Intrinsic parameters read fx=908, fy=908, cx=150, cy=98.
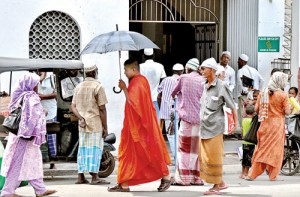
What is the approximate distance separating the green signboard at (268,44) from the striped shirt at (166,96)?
3920 mm

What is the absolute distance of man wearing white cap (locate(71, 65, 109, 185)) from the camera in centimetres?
1308

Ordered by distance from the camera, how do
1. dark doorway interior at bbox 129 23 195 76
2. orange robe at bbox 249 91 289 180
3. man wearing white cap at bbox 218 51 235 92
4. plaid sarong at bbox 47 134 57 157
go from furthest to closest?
1. dark doorway interior at bbox 129 23 195 76
2. man wearing white cap at bbox 218 51 235 92
3. plaid sarong at bbox 47 134 57 157
4. orange robe at bbox 249 91 289 180

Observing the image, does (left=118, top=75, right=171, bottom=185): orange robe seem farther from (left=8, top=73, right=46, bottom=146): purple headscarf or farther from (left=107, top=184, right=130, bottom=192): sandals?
(left=8, top=73, right=46, bottom=146): purple headscarf

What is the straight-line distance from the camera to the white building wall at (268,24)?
19.4 m

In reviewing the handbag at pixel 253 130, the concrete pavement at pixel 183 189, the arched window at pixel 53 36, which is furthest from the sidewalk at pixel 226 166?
the arched window at pixel 53 36

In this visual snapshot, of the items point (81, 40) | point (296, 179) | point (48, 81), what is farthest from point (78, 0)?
point (296, 179)

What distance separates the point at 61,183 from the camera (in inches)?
539

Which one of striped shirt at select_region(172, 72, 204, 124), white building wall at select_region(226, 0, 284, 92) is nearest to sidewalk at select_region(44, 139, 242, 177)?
white building wall at select_region(226, 0, 284, 92)

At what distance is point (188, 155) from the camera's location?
1305cm

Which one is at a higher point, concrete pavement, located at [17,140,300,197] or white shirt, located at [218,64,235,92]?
white shirt, located at [218,64,235,92]

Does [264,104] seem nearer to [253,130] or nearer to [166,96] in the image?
[253,130]

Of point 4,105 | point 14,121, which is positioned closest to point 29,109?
point 14,121

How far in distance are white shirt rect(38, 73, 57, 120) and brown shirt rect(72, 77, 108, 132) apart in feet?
4.21

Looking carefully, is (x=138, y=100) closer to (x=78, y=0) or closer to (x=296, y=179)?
(x=296, y=179)
